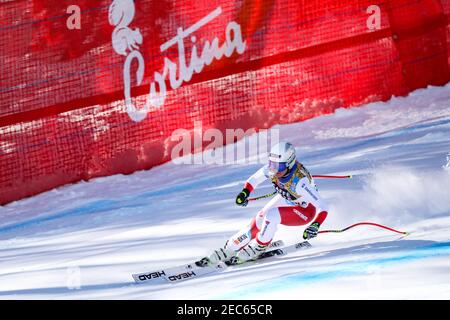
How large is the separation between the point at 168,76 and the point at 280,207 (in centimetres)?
301

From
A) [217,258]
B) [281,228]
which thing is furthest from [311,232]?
[281,228]

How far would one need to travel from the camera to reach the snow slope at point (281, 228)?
588cm

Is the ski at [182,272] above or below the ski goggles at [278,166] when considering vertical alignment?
below

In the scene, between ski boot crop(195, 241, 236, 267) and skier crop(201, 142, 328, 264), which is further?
ski boot crop(195, 241, 236, 267)

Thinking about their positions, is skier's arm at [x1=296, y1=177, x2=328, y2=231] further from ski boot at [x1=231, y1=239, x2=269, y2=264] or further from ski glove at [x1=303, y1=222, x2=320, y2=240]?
ski boot at [x1=231, y1=239, x2=269, y2=264]

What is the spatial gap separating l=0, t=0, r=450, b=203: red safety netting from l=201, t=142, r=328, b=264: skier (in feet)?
8.91

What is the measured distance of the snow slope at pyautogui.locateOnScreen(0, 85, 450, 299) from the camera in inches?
232

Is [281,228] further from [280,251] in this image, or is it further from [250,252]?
[250,252]

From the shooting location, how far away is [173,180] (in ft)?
29.1

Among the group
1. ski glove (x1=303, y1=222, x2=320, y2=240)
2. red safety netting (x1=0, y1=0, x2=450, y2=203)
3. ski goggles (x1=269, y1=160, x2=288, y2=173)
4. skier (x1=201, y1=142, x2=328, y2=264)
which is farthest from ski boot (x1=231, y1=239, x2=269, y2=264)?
red safety netting (x1=0, y1=0, x2=450, y2=203)

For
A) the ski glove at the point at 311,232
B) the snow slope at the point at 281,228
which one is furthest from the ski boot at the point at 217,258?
the ski glove at the point at 311,232

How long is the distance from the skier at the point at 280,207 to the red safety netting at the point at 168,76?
2.72 m

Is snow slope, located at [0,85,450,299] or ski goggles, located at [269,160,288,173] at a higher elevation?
ski goggles, located at [269,160,288,173]

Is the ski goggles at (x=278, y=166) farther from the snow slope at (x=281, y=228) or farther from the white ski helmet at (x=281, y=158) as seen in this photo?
the snow slope at (x=281, y=228)
